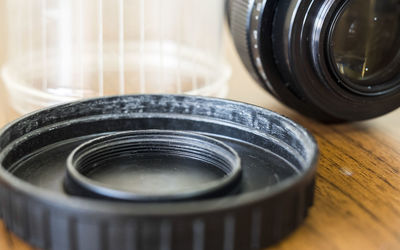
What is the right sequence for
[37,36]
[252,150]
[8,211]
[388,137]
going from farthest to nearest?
[37,36], [388,137], [252,150], [8,211]

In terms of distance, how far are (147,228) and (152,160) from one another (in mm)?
165

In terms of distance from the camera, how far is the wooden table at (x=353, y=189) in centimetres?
44

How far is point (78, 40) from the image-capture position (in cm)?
75

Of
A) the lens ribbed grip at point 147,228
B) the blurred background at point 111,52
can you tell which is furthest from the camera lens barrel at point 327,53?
the lens ribbed grip at point 147,228

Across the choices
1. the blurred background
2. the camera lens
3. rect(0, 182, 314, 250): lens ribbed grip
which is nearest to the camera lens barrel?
the camera lens

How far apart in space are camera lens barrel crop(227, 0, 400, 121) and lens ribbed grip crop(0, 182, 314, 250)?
0.21 metres

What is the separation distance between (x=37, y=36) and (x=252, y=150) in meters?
0.35

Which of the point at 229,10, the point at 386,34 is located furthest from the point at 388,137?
the point at 229,10

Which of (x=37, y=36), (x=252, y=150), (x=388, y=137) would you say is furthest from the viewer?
(x=37, y=36)

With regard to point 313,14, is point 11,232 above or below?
below

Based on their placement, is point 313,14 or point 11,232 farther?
point 313,14

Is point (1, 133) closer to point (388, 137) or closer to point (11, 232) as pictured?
point (11, 232)

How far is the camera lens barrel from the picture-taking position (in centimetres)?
58

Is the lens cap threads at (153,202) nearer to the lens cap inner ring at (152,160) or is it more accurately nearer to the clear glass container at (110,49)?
the lens cap inner ring at (152,160)
